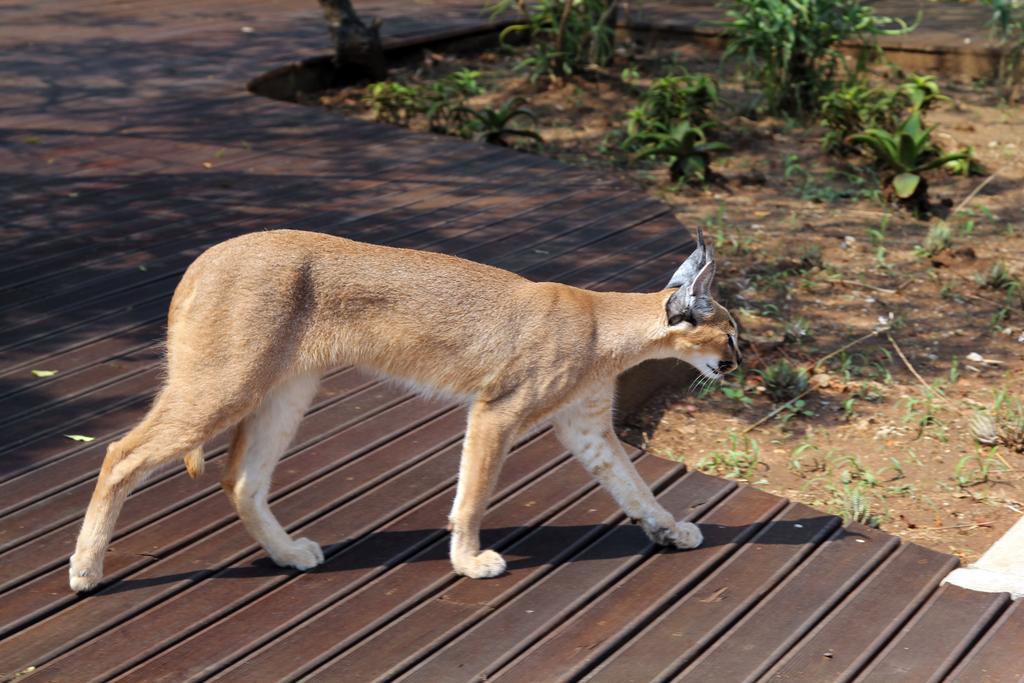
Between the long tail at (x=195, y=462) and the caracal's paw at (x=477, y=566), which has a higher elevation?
the long tail at (x=195, y=462)

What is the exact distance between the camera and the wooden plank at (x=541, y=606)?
3.73 metres

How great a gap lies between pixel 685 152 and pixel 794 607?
18.3ft

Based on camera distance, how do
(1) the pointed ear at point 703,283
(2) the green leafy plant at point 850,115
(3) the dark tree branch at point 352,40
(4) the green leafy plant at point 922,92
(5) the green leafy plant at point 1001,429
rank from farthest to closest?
(3) the dark tree branch at point 352,40 < (4) the green leafy plant at point 922,92 < (2) the green leafy plant at point 850,115 < (5) the green leafy plant at point 1001,429 < (1) the pointed ear at point 703,283

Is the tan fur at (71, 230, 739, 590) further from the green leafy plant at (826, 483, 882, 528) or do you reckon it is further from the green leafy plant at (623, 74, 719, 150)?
the green leafy plant at (623, 74, 719, 150)

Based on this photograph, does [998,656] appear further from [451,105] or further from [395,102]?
[395,102]

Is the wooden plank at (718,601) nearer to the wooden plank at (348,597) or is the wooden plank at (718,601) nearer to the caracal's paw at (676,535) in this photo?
the caracal's paw at (676,535)

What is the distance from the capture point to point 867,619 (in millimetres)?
4082

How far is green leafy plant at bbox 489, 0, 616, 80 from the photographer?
11.1 m

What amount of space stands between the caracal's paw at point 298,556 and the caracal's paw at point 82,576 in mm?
574

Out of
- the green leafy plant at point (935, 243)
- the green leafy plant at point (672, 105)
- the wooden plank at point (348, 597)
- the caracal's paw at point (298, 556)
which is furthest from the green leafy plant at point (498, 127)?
the caracal's paw at point (298, 556)

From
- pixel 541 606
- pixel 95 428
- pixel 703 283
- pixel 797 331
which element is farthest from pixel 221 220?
pixel 541 606

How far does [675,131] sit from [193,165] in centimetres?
352

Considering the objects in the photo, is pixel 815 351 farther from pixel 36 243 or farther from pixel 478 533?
pixel 36 243

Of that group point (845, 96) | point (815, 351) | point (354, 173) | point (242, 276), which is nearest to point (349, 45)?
point (354, 173)
